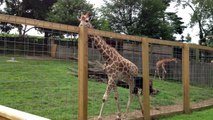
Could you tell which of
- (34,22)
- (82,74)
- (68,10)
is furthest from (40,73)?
(68,10)

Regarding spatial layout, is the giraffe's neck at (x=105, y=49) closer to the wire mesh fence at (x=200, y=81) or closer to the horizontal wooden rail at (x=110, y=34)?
the horizontal wooden rail at (x=110, y=34)

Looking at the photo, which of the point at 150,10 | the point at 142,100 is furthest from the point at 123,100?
the point at 150,10

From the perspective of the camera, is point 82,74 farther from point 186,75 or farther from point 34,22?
point 186,75

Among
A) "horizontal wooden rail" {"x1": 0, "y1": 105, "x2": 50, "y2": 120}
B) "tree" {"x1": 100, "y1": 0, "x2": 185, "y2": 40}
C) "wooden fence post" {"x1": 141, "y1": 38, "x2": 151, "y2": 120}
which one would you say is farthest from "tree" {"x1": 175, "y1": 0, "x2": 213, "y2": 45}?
"horizontal wooden rail" {"x1": 0, "y1": 105, "x2": 50, "y2": 120}

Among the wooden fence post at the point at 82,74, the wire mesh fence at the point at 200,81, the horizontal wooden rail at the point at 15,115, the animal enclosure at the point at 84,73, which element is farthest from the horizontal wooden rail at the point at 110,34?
the horizontal wooden rail at the point at 15,115

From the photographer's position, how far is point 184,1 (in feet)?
94.4

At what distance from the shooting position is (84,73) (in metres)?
6.23

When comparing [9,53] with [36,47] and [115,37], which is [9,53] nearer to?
[36,47]

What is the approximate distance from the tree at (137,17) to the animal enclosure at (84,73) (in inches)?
501

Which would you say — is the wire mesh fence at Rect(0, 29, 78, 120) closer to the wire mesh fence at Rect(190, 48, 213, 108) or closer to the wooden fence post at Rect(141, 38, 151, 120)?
the wooden fence post at Rect(141, 38, 151, 120)

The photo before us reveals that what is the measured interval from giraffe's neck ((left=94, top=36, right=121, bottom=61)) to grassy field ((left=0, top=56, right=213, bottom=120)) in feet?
2.13

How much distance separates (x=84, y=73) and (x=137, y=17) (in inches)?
785

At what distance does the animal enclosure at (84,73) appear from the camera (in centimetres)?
619

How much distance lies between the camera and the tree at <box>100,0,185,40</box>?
25344 mm
